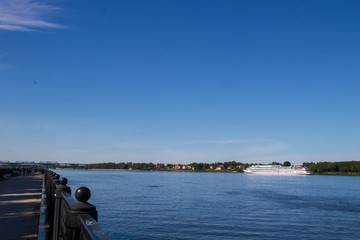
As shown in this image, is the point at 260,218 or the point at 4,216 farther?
the point at 260,218

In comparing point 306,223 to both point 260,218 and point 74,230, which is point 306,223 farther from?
point 74,230

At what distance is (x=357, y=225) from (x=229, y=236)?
46.1 feet

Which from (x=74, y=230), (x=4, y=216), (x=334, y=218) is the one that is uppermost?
(x=74, y=230)

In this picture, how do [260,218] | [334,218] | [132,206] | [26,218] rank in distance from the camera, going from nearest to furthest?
1. [26,218]
2. [260,218]
3. [334,218]
4. [132,206]

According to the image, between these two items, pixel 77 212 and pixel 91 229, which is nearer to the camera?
pixel 91 229

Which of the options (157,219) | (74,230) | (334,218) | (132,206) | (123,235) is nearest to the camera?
(74,230)

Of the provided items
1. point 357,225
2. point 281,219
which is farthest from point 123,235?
point 357,225

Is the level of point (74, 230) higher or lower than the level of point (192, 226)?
higher

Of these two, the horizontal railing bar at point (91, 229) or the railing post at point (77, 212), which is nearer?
the horizontal railing bar at point (91, 229)

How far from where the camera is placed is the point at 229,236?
843 inches

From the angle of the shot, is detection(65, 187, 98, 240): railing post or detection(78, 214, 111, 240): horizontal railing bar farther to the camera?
detection(65, 187, 98, 240): railing post

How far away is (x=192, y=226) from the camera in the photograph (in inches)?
953

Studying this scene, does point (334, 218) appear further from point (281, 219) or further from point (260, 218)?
point (260, 218)

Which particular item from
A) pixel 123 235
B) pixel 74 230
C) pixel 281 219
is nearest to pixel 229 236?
pixel 123 235
